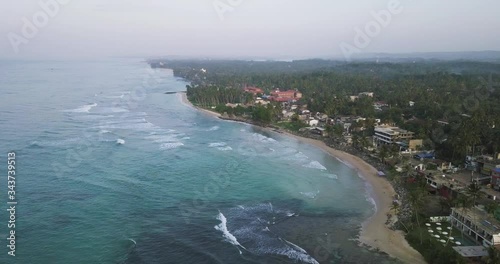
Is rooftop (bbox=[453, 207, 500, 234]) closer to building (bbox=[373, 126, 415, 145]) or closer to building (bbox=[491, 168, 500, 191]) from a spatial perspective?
building (bbox=[491, 168, 500, 191])

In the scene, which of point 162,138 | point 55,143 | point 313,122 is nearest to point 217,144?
point 162,138

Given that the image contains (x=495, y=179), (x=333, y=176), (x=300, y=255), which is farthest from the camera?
(x=333, y=176)

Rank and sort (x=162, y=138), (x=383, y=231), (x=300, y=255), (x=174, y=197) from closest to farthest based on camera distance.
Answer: (x=300, y=255) < (x=383, y=231) < (x=174, y=197) < (x=162, y=138)

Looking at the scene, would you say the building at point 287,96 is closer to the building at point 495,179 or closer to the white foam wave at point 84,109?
the white foam wave at point 84,109

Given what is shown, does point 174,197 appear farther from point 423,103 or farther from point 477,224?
point 423,103

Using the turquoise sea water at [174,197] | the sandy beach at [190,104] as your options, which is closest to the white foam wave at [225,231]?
the turquoise sea water at [174,197]
